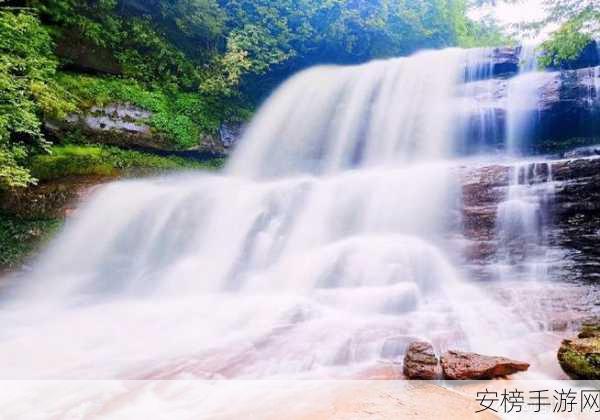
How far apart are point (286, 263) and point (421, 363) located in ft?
12.6

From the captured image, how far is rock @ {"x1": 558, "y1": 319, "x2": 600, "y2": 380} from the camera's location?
3.18 meters

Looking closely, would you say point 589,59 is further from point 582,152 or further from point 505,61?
point 582,152

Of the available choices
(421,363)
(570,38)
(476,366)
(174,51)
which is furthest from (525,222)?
(174,51)

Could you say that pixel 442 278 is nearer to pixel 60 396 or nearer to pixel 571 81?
pixel 60 396

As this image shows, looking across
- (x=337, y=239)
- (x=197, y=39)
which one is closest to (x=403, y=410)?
(x=337, y=239)

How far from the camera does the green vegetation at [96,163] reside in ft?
27.9

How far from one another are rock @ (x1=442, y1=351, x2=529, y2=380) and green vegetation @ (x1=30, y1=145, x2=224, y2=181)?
8.72 metres

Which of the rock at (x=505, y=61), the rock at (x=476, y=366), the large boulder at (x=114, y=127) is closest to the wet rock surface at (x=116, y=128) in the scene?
the large boulder at (x=114, y=127)

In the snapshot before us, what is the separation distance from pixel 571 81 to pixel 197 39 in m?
10.7

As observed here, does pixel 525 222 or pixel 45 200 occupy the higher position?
pixel 45 200

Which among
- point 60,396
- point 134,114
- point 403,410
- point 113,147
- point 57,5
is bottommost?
point 60,396

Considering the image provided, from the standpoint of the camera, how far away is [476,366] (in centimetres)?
333

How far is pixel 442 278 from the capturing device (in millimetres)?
5949

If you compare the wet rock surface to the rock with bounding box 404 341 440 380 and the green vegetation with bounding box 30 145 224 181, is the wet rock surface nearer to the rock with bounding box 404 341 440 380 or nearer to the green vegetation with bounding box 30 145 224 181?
the green vegetation with bounding box 30 145 224 181
